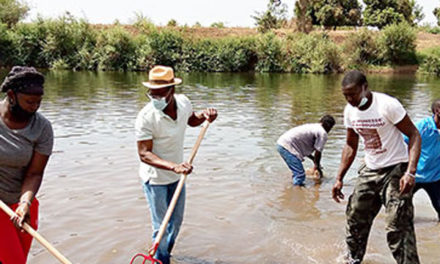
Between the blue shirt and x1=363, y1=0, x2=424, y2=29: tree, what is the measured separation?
1854 inches

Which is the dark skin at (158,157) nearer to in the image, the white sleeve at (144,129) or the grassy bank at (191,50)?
the white sleeve at (144,129)

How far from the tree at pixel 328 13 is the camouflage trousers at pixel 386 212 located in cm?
4598

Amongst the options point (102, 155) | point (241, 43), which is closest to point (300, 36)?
point (241, 43)

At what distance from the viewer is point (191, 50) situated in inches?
1620

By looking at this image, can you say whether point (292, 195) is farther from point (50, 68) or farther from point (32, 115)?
point (50, 68)

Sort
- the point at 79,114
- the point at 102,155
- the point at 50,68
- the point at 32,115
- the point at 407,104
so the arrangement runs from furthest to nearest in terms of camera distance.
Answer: the point at 50,68 → the point at 407,104 → the point at 79,114 → the point at 102,155 → the point at 32,115

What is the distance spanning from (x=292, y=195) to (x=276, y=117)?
25.0 ft

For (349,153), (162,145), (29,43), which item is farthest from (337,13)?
(162,145)

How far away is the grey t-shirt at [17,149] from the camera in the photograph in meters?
3.01

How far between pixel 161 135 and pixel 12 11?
48.4 m

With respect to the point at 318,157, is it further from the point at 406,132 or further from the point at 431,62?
the point at 431,62

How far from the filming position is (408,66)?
41.1m

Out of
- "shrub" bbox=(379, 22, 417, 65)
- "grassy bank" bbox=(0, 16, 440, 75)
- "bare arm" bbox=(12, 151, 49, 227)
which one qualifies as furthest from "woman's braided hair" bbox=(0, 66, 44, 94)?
"shrub" bbox=(379, 22, 417, 65)

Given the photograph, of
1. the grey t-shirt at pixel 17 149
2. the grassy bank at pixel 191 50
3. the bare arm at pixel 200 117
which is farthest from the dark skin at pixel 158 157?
the grassy bank at pixel 191 50
